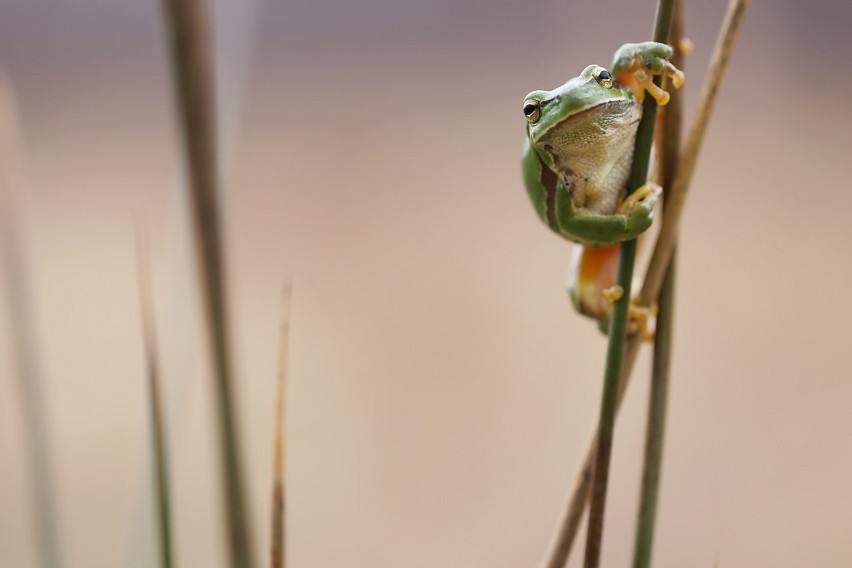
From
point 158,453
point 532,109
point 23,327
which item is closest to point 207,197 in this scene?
point 158,453

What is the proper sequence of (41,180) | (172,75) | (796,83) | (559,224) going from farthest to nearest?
(41,180), (796,83), (559,224), (172,75)

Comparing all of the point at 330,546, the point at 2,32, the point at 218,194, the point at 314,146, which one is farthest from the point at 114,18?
the point at 218,194

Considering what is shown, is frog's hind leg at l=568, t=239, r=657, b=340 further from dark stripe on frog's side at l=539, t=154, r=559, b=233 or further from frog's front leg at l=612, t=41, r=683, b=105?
frog's front leg at l=612, t=41, r=683, b=105

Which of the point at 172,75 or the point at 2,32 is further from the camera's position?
the point at 2,32

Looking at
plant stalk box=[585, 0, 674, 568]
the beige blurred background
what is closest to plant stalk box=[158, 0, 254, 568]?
plant stalk box=[585, 0, 674, 568]

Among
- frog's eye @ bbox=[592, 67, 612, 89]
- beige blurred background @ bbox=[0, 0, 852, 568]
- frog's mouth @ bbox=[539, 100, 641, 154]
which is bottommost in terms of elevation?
beige blurred background @ bbox=[0, 0, 852, 568]

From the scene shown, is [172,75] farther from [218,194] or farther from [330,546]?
[330,546]
